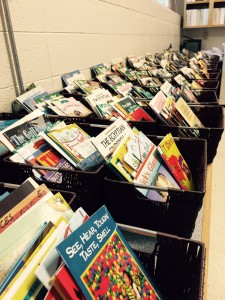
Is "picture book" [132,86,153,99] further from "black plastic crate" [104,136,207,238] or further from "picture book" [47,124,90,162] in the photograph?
"black plastic crate" [104,136,207,238]

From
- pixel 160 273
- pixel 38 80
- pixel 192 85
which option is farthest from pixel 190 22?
pixel 160 273

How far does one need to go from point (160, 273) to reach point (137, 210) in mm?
209

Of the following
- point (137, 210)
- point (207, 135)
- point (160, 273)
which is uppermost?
point (207, 135)

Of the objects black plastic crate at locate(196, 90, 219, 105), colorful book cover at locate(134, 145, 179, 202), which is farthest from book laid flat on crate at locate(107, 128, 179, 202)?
black plastic crate at locate(196, 90, 219, 105)

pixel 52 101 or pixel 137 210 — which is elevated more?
pixel 52 101

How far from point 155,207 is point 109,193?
16 cm

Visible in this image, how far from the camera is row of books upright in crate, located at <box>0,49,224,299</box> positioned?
56cm

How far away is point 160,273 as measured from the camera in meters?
0.78

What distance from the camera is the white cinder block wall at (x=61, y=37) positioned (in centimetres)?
136

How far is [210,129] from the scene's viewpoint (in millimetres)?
1268

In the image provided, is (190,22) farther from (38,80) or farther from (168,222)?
(168,222)

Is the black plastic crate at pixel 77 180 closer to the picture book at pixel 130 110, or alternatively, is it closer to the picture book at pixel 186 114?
the picture book at pixel 130 110

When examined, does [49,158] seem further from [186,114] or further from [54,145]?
[186,114]

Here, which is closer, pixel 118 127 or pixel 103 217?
pixel 103 217
